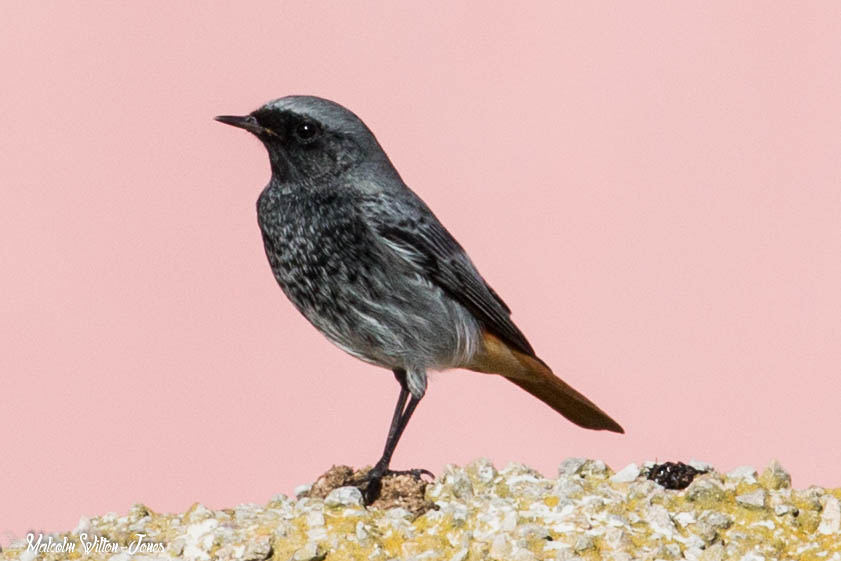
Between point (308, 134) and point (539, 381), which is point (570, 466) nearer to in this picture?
point (539, 381)

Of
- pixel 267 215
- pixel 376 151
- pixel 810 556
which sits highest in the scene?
pixel 376 151

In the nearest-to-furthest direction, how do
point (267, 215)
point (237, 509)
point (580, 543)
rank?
point (580, 543), point (237, 509), point (267, 215)

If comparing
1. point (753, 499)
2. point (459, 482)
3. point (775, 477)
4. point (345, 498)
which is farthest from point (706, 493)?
point (345, 498)

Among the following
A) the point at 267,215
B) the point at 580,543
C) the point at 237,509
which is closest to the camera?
the point at 580,543

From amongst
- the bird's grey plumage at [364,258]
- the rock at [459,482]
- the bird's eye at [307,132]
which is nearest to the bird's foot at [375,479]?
the rock at [459,482]

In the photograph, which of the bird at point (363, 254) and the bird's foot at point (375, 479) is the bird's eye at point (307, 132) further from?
the bird's foot at point (375, 479)

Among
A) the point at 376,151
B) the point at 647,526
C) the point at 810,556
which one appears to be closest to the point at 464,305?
the point at 376,151

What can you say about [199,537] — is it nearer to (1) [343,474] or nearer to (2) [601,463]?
(1) [343,474]
